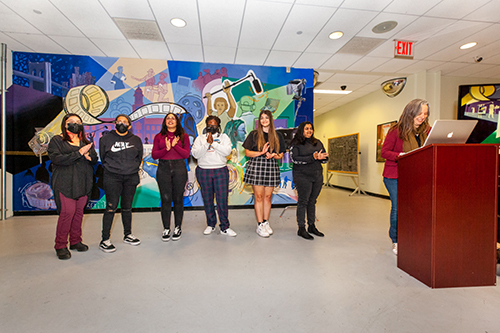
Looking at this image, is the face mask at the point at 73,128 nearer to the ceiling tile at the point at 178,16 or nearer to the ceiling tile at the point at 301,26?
the ceiling tile at the point at 178,16

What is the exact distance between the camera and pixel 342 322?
1.42 metres

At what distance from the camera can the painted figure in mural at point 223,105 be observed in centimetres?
458

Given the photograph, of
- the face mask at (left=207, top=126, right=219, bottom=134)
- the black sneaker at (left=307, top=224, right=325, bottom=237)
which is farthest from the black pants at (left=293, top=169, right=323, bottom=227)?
the face mask at (left=207, top=126, right=219, bottom=134)

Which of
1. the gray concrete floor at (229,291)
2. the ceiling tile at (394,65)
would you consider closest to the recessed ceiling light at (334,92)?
the ceiling tile at (394,65)

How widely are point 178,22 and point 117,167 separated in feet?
7.38

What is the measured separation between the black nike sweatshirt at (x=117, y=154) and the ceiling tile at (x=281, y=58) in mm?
2969

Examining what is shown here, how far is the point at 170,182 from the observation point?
9.13 feet

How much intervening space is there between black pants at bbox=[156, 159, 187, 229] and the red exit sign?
394 centimetres

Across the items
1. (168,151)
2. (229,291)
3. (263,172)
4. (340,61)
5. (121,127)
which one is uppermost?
(340,61)

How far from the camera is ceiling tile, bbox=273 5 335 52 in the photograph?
→ 10.3ft

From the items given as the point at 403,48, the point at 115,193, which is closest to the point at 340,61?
the point at 403,48

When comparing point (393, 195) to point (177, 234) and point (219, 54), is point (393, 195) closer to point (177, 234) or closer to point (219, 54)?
point (177, 234)

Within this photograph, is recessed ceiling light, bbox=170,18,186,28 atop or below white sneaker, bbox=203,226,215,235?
atop

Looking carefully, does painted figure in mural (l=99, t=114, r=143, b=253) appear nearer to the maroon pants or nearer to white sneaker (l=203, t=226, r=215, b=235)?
the maroon pants
